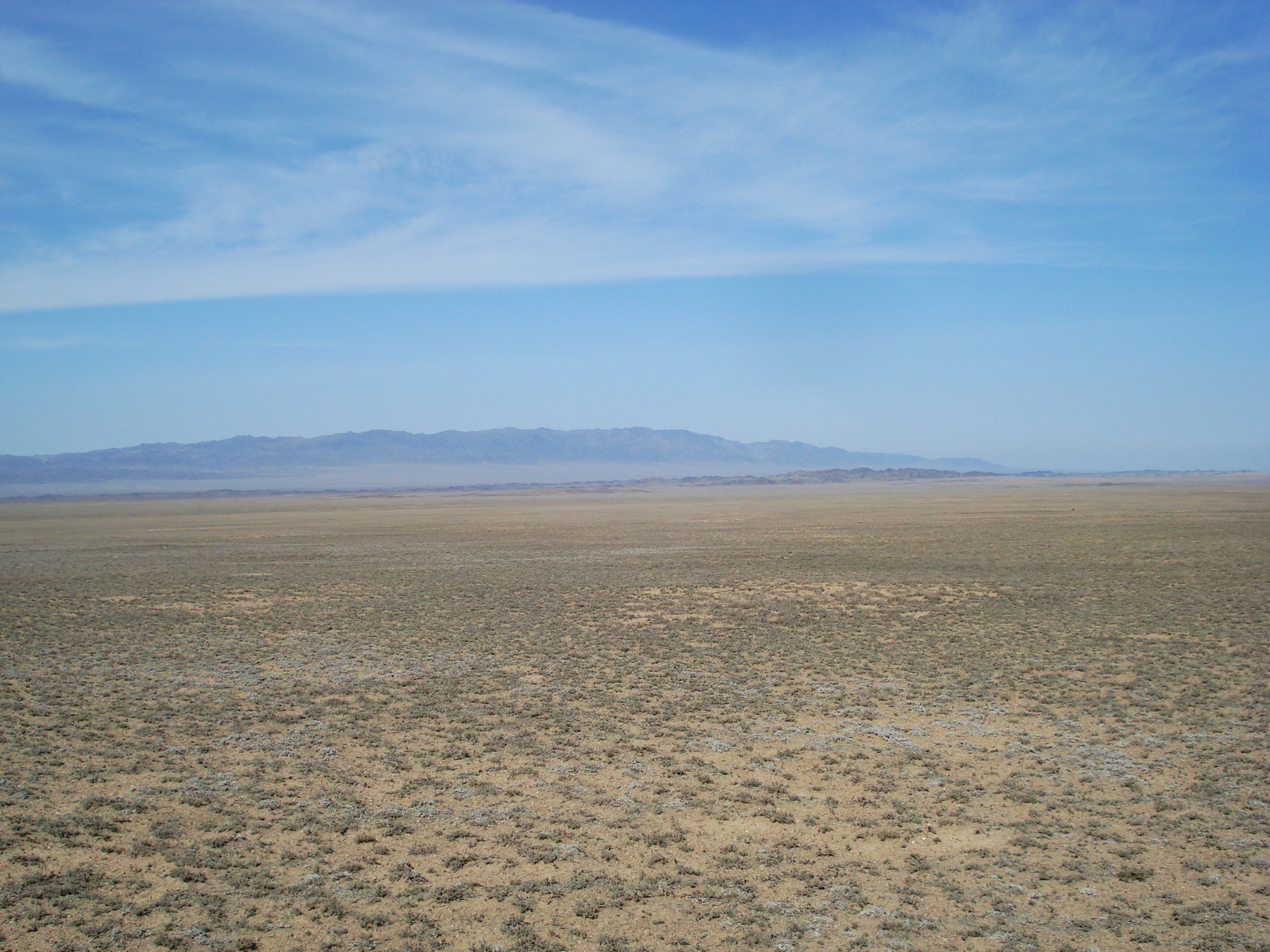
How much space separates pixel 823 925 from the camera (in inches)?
233

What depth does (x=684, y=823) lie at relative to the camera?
7703 mm

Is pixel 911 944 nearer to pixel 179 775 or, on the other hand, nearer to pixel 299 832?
pixel 299 832

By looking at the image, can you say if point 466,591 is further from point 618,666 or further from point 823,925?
point 823,925

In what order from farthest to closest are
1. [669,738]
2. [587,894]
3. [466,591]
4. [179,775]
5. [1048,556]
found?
[1048,556]
[466,591]
[669,738]
[179,775]
[587,894]

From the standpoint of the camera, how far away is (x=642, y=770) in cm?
913

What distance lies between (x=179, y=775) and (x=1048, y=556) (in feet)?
92.8

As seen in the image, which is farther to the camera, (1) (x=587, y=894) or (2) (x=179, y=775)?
(2) (x=179, y=775)

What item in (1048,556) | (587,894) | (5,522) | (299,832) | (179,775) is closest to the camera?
(587,894)

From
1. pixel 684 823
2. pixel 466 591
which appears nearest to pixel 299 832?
pixel 684 823

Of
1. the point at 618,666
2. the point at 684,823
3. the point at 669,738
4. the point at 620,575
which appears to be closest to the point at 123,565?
the point at 620,575

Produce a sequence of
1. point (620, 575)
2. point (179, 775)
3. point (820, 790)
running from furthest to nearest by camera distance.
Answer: point (620, 575) < point (179, 775) < point (820, 790)

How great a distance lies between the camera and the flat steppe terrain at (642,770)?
20.1ft

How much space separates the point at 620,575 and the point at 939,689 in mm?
14668

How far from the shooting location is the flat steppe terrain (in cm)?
612
